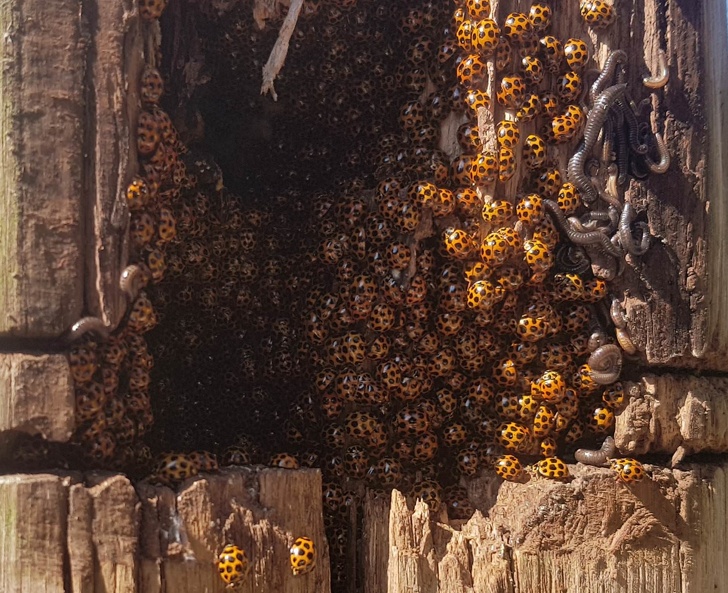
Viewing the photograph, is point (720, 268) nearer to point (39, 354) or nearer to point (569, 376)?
point (569, 376)

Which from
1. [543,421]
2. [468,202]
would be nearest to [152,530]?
[543,421]

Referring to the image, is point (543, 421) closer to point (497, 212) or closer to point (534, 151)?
point (497, 212)

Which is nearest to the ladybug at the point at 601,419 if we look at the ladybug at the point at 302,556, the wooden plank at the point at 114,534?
the ladybug at the point at 302,556

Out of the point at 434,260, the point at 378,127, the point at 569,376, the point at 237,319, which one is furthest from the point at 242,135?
the point at 569,376

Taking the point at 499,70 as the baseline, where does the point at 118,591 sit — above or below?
below

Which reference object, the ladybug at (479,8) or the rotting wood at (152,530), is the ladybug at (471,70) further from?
the rotting wood at (152,530)

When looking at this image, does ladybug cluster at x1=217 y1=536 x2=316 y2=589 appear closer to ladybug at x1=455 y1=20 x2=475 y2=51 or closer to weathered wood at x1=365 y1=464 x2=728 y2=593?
weathered wood at x1=365 y1=464 x2=728 y2=593

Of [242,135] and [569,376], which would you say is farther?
[242,135]
